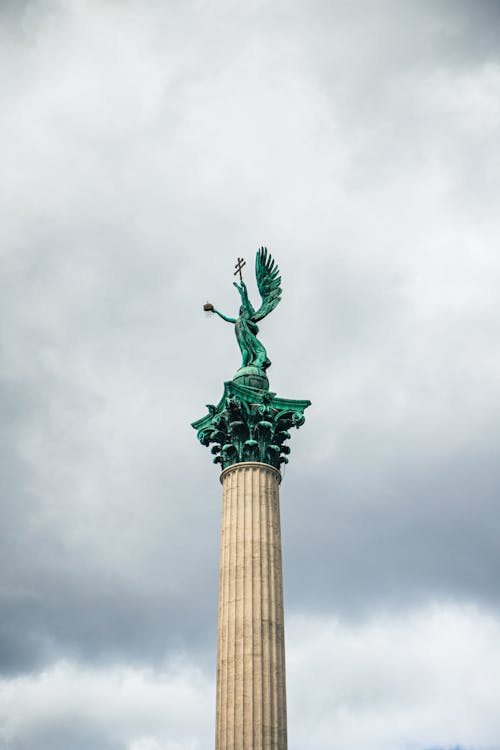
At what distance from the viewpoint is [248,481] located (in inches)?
1321

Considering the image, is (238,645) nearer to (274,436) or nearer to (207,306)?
(274,436)

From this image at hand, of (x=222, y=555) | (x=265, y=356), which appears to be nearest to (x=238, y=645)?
(x=222, y=555)

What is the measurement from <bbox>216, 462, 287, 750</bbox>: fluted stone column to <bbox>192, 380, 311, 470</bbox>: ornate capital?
67 cm

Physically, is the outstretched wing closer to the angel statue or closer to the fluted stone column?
the angel statue

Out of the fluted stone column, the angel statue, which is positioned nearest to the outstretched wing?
the angel statue

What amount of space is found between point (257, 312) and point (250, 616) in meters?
15.1

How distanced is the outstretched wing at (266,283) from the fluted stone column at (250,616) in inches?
363

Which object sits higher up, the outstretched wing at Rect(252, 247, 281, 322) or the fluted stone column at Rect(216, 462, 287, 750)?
the outstretched wing at Rect(252, 247, 281, 322)

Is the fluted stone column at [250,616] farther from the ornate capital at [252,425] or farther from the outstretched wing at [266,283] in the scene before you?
the outstretched wing at [266,283]

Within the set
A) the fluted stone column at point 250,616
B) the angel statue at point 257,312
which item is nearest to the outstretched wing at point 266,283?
the angel statue at point 257,312

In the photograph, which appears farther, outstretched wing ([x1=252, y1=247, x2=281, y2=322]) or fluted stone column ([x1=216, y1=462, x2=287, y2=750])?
outstretched wing ([x1=252, y1=247, x2=281, y2=322])

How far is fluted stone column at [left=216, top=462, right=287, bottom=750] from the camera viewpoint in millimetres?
28578

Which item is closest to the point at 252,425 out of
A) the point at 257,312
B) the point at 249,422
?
the point at 249,422

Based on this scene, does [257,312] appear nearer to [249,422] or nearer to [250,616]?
[249,422]
